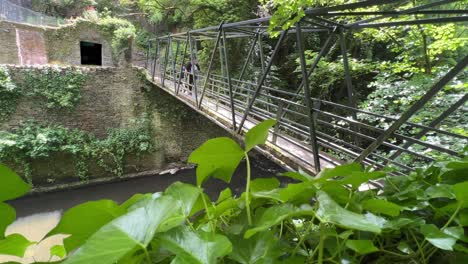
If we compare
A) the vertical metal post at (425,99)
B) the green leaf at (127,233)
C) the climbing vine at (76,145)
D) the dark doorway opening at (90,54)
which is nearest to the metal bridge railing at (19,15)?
the dark doorway opening at (90,54)

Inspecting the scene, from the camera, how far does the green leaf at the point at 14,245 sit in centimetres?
41

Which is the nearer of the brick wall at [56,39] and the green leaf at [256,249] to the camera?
the green leaf at [256,249]

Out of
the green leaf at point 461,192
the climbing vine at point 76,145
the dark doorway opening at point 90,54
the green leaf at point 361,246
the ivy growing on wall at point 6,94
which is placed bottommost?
the climbing vine at point 76,145

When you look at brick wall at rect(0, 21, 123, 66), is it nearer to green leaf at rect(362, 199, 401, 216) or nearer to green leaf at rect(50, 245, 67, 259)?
green leaf at rect(50, 245, 67, 259)

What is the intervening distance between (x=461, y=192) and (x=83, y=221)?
0.54 meters

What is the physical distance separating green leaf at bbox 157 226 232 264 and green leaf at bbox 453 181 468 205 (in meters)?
0.35

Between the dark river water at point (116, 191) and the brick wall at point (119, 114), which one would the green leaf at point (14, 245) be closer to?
the dark river water at point (116, 191)

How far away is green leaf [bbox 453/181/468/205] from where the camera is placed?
45cm

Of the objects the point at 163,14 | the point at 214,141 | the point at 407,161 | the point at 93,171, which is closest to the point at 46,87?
the point at 93,171

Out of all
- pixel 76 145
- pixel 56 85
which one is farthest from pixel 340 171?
pixel 56 85

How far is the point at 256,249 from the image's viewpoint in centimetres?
42

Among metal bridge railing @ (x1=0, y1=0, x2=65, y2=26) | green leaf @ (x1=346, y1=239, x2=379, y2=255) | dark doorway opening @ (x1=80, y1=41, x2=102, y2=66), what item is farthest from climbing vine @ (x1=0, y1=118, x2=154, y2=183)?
green leaf @ (x1=346, y1=239, x2=379, y2=255)

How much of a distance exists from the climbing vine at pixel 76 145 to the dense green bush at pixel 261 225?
9.52 metres

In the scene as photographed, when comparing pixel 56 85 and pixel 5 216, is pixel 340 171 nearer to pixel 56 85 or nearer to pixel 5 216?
pixel 5 216
